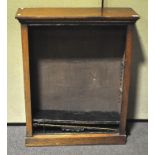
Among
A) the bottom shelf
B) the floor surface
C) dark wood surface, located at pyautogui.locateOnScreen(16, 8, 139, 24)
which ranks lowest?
the floor surface

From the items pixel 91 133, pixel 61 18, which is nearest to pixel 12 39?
pixel 61 18

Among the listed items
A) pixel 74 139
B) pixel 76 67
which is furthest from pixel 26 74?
pixel 74 139

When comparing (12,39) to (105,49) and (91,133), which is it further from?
(91,133)

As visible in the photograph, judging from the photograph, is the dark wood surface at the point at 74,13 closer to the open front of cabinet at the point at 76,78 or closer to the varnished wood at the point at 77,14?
the varnished wood at the point at 77,14

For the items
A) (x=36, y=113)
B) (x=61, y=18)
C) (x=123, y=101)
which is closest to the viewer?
(x=61, y=18)

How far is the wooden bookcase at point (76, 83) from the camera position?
171 cm

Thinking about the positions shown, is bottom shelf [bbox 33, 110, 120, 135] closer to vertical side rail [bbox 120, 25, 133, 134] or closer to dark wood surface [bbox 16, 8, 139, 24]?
vertical side rail [bbox 120, 25, 133, 134]

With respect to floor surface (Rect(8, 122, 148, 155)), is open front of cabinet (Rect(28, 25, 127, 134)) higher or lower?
higher

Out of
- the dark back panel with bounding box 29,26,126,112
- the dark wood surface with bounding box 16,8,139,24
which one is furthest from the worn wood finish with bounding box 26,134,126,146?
the dark wood surface with bounding box 16,8,139,24

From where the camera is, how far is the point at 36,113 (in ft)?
6.03

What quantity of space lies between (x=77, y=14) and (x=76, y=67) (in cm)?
36

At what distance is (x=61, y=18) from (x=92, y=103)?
60 cm

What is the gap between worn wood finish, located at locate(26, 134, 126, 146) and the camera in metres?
1.77

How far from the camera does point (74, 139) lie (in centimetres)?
178
